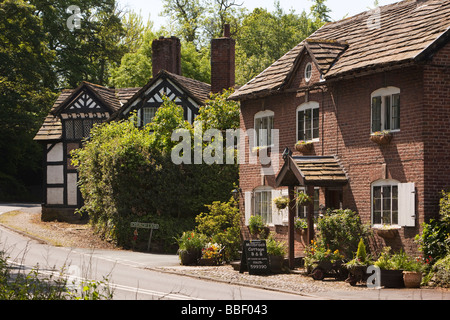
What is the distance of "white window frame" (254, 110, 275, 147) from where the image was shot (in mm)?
27172

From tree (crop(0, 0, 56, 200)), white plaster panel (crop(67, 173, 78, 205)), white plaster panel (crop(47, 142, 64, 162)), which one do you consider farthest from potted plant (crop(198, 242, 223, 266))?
tree (crop(0, 0, 56, 200))

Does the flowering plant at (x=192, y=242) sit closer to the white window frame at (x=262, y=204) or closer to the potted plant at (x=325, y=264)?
the white window frame at (x=262, y=204)

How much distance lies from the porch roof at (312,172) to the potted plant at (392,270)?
12.1ft

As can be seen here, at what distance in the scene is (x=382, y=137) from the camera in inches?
842

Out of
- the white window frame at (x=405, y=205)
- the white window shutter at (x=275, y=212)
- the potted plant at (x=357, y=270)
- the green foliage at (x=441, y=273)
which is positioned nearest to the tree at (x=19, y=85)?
the white window shutter at (x=275, y=212)

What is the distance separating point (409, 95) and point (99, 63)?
4889cm

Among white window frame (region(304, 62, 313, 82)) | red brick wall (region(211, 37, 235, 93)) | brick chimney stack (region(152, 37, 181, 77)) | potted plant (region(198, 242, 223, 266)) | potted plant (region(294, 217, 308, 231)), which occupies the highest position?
brick chimney stack (region(152, 37, 181, 77))

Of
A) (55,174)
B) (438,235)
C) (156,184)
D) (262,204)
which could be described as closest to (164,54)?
(55,174)

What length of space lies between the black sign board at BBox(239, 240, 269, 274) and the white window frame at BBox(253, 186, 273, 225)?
4690 mm

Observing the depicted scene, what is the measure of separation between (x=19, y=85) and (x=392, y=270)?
126 feet

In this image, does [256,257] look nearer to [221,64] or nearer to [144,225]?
[144,225]

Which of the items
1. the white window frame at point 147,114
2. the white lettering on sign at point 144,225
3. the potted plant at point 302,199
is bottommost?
the white lettering on sign at point 144,225

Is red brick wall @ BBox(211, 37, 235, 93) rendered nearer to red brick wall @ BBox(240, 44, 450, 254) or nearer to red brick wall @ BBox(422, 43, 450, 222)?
red brick wall @ BBox(240, 44, 450, 254)

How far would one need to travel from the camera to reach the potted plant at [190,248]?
84.5 feet
